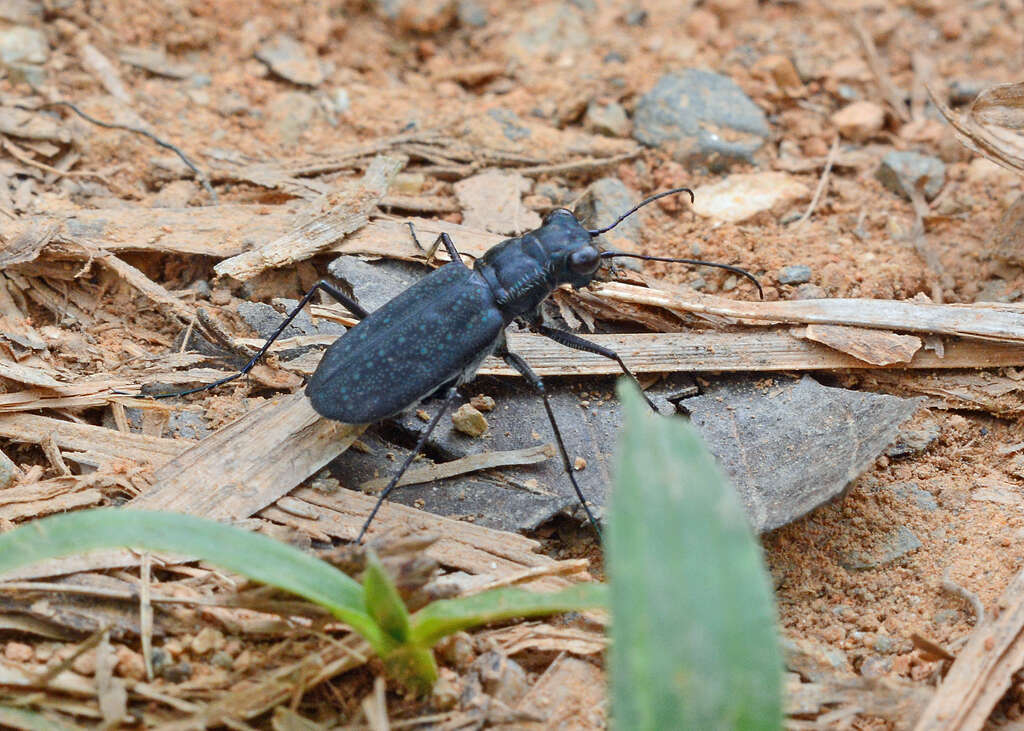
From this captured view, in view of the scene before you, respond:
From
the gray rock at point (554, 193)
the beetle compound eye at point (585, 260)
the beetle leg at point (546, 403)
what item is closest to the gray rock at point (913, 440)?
the beetle leg at point (546, 403)

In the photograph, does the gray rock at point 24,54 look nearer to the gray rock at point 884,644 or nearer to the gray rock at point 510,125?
the gray rock at point 510,125

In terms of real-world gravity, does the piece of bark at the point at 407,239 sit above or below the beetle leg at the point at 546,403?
above

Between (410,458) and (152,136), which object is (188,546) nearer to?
(410,458)

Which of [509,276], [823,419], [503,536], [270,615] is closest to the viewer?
[270,615]

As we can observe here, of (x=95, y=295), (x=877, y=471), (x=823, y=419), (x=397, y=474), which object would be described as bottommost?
(x=877, y=471)

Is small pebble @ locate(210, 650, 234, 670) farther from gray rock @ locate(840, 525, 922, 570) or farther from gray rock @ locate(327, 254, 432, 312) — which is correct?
gray rock @ locate(840, 525, 922, 570)

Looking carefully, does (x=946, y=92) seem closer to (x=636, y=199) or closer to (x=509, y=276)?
(x=636, y=199)

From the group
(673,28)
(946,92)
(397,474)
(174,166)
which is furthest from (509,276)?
(946,92)

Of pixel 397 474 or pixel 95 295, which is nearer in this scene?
pixel 397 474
